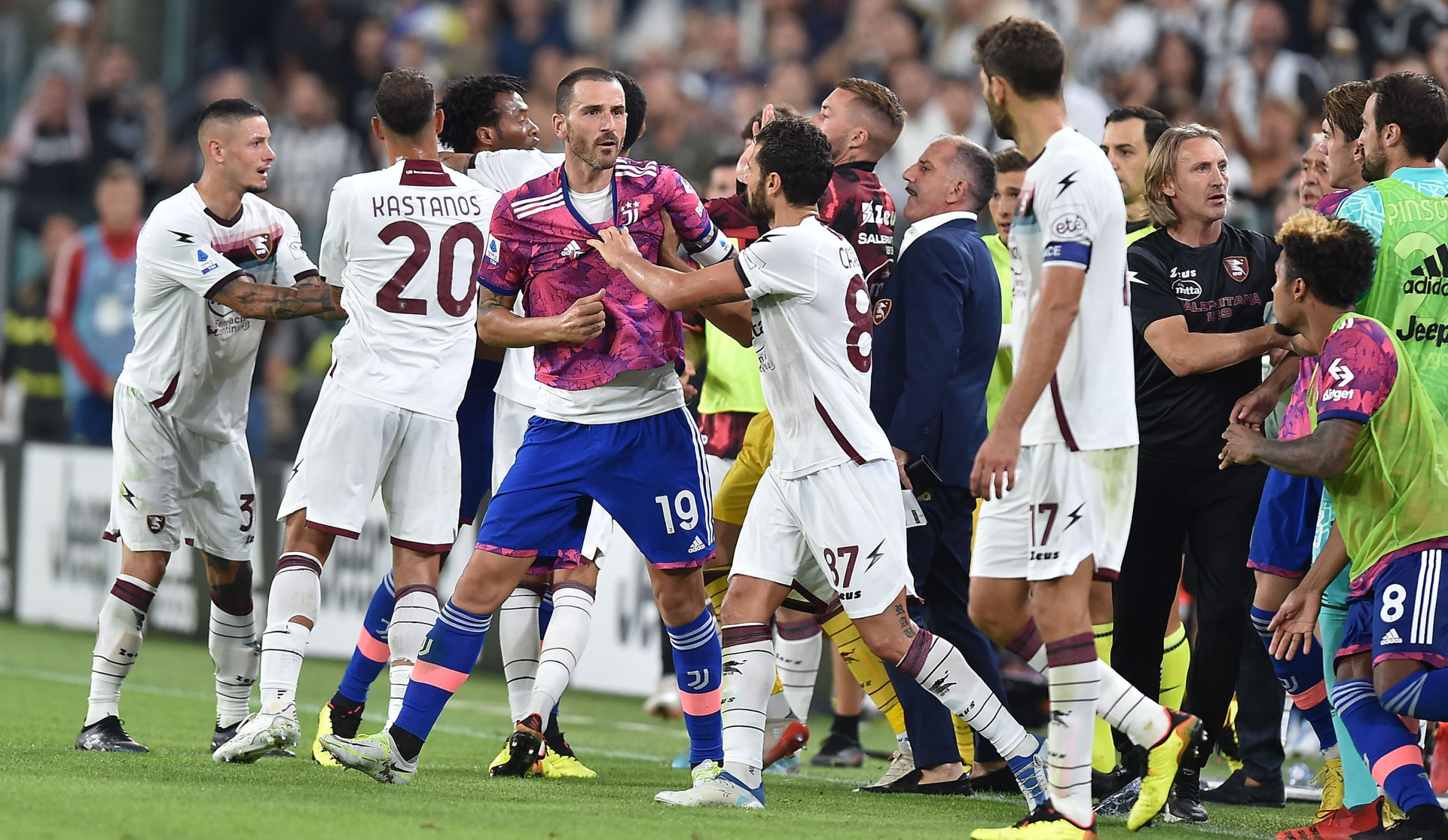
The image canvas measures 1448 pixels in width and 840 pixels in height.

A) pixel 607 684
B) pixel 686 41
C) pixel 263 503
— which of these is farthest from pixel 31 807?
pixel 686 41

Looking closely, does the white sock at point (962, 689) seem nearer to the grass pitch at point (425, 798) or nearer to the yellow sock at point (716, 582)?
the grass pitch at point (425, 798)

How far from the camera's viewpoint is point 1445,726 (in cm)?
679

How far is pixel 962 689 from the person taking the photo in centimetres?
579

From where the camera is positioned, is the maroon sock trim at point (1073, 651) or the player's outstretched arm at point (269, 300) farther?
the player's outstretched arm at point (269, 300)

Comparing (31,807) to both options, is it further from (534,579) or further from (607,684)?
(607,684)

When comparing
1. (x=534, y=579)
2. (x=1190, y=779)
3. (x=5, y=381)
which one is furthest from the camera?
(x=5, y=381)

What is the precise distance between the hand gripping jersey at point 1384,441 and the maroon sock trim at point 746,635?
6.74 ft

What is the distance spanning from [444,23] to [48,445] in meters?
7.63

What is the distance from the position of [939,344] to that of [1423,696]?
2.27 meters

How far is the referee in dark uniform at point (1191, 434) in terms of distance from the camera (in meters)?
6.48

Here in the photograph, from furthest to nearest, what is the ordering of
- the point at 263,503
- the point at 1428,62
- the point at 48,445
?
the point at 48,445
the point at 263,503
the point at 1428,62

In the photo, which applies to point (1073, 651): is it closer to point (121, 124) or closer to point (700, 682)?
point (700, 682)

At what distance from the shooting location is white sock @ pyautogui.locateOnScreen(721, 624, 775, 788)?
5961 millimetres

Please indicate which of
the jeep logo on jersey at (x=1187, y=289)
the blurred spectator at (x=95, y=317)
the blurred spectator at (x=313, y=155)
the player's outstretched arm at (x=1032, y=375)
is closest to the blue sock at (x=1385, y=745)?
the player's outstretched arm at (x=1032, y=375)
